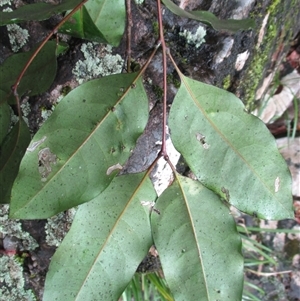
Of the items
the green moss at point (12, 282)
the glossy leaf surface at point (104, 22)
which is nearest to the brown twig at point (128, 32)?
the glossy leaf surface at point (104, 22)

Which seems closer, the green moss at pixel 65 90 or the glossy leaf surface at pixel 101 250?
the glossy leaf surface at pixel 101 250

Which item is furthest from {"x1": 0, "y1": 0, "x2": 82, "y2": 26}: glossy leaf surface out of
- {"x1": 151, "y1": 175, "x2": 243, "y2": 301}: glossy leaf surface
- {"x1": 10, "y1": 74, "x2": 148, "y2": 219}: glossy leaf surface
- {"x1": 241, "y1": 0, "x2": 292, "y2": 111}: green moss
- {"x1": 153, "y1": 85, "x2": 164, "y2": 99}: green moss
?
{"x1": 241, "y1": 0, "x2": 292, "y2": 111}: green moss

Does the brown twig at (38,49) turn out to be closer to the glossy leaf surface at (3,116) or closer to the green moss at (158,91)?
the glossy leaf surface at (3,116)

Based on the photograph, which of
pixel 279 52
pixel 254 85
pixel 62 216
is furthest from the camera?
pixel 279 52

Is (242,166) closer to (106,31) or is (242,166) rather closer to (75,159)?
(75,159)

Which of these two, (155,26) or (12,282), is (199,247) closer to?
(155,26)

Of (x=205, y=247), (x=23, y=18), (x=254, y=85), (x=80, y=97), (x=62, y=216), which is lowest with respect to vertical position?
(x=62, y=216)

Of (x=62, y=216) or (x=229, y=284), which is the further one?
(x=62, y=216)

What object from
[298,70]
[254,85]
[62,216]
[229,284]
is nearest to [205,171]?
[229,284]
